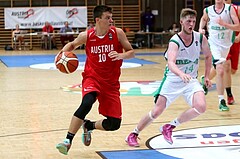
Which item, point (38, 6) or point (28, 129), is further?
point (38, 6)

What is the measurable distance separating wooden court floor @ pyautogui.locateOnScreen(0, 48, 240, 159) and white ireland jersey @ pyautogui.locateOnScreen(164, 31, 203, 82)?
1038mm

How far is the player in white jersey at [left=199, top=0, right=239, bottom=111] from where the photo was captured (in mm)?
9688

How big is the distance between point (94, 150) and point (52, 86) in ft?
22.1

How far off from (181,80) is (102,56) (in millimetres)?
1002

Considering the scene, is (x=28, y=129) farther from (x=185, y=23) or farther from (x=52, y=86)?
(x=52, y=86)

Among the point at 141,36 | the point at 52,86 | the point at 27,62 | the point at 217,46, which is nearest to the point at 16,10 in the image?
the point at 141,36

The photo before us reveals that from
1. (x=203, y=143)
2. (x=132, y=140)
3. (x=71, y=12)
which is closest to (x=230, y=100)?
(x=203, y=143)

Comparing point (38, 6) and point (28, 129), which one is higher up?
point (38, 6)

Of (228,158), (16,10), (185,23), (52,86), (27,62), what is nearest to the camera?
(228,158)

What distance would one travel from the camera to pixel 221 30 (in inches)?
387

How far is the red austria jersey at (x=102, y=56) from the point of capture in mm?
6465

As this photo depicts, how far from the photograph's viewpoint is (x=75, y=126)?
6188mm

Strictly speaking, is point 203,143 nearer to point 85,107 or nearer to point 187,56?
point 187,56

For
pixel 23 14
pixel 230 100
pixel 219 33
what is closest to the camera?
pixel 219 33
